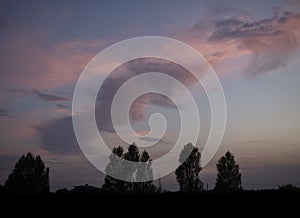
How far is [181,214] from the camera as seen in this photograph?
13.1 metres

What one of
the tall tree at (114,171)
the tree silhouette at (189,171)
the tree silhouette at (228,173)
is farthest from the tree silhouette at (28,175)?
the tree silhouette at (228,173)

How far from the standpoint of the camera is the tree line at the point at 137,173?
5212 centimetres

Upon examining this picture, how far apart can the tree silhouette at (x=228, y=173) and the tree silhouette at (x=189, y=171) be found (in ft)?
10.2

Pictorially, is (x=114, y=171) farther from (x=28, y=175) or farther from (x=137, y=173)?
(x=28, y=175)

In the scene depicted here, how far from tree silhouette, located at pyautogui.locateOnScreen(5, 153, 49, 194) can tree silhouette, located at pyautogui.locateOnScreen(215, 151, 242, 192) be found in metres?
25.9

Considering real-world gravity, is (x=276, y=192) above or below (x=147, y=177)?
below

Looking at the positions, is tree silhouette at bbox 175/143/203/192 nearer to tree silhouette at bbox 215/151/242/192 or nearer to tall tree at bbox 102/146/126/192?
tree silhouette at bbox 215/151/242/192

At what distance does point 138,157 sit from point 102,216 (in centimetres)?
4426

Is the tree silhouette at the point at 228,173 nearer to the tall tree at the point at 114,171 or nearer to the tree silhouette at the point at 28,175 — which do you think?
the tall tree at the point at 114,171

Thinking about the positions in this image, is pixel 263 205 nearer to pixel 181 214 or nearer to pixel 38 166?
pixel 181 214

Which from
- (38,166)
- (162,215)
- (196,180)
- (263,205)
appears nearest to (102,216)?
(162,215)

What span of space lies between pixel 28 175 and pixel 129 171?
54.3 ft

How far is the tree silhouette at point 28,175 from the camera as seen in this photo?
5391 centimetres

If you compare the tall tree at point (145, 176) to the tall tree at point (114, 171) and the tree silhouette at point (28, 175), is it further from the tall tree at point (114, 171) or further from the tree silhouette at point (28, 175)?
the tree silhouette at point (28, 175)
